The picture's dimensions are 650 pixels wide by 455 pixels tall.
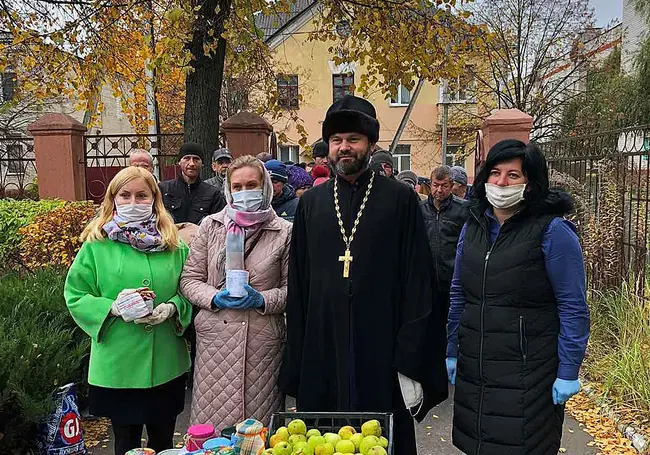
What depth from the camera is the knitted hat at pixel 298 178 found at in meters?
6.06

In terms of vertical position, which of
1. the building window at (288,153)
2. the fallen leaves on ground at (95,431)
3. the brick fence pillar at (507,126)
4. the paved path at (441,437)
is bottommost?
the paved path at (441,437)

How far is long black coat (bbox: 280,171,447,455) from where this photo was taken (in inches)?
108

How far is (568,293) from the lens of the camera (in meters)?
2.55

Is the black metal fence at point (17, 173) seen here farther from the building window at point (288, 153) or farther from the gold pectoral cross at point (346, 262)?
the building window at point (288, 153)

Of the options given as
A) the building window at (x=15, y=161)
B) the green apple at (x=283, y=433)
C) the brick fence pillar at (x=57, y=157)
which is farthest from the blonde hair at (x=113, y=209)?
the building window at (x=15, y=161)

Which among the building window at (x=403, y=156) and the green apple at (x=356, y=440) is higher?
the building window at (x=403, y=156)

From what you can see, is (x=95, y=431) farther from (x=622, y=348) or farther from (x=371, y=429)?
(x=622, y=348)

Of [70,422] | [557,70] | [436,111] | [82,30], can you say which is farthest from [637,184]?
[436,111]

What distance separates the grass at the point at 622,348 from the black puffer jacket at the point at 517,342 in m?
2.18

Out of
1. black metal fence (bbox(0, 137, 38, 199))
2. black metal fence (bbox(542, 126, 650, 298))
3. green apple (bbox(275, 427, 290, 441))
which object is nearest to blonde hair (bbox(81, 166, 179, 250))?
green apple (bbox(275, 427, 290, 441))

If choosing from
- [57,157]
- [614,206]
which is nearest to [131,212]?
[614,206]

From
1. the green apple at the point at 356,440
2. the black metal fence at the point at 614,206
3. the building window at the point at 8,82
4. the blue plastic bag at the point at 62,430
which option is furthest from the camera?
the building window at the point at 8,82

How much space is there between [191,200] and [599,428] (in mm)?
4122

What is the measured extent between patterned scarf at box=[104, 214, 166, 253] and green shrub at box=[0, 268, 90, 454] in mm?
1095
